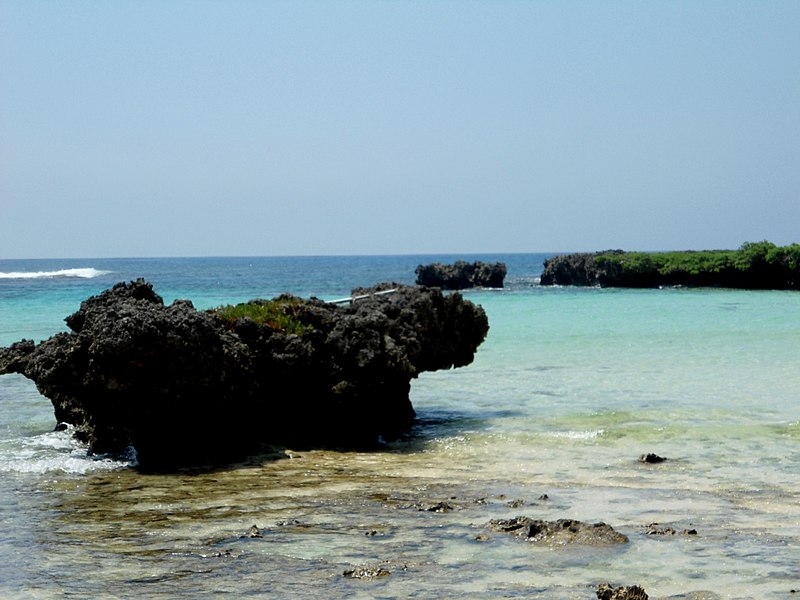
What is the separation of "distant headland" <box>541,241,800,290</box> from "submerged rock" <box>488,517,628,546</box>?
55.4 meters

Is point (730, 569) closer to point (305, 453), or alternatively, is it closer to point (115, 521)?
point (115, 521)

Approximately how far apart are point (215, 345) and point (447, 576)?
204 inches

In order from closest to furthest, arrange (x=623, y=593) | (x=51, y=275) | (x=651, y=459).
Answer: (x=623, y=593) < (x=651, y=459) < (x=51, y=275)

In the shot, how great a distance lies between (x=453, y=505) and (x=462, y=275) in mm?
59509

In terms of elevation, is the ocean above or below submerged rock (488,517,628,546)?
below

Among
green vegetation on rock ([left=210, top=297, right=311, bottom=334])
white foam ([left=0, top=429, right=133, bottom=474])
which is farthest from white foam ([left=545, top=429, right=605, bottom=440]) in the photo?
white foam ([left=0, top=429, right=133, bottom=474])

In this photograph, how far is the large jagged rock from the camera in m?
10.2

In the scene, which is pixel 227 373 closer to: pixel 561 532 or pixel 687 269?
pixel 561 532

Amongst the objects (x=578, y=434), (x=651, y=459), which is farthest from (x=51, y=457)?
(x=651, y=459)

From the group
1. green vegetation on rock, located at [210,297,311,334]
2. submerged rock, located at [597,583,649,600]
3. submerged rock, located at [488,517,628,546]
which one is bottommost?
submerged rock, located at [488,517,628,546]

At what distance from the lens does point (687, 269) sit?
212ft

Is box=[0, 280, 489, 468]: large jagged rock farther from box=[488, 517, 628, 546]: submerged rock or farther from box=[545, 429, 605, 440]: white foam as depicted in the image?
box=[488, 517, 628, 546]: submerged rock

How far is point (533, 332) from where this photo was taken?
2950 cm

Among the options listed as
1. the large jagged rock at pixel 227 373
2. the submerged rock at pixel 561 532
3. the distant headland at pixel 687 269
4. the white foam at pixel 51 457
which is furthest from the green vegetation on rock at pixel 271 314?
the distant headland at pixel 687 269
